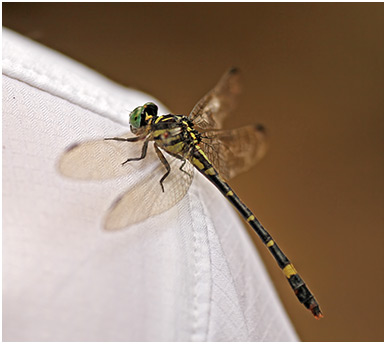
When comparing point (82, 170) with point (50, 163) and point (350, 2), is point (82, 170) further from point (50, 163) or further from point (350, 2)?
point (350, 2)

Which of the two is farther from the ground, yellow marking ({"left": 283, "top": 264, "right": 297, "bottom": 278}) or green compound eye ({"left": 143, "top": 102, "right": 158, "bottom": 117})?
green compound eye ({"left": 143, "top": 102, "right": 158, "bottom": 117})

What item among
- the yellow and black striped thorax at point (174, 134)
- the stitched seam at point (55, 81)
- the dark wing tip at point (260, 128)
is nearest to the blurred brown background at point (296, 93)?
the dark wing tip at point (260, 128)

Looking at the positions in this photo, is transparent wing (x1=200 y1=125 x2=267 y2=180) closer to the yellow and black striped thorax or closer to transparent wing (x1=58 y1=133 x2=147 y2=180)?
the yellow and black striped thorax

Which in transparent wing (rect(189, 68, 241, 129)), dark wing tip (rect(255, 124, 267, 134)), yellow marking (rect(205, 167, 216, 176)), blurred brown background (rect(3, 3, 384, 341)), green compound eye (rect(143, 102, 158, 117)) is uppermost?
blurred brown background (rect(3, 3, 384, 341))

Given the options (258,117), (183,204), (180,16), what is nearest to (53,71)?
(183,204)

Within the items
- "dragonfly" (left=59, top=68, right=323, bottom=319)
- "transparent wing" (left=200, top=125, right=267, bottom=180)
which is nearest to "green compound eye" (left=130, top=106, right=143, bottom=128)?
"dragonfly" (left=59, top=68, right=323, bottom=319)

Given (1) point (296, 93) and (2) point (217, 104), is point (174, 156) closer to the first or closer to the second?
(2) point (217, 104)

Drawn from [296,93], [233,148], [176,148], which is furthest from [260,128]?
[296,93]
